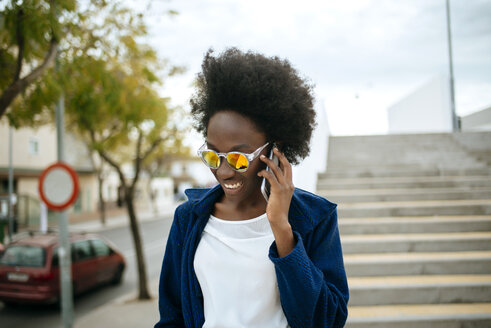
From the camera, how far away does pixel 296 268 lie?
1.20m

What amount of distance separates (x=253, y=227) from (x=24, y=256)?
8082 millimetres

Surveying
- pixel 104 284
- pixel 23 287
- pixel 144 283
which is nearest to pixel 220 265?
pixel 144 283

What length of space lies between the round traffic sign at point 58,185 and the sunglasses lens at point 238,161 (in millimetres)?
4598

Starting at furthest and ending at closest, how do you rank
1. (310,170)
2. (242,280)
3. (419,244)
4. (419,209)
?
(310,170), (419,209), (419,244), (242,280)

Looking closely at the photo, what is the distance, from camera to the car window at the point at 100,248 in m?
9.09

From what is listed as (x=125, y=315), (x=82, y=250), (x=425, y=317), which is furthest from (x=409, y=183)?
(x=82, y=250)

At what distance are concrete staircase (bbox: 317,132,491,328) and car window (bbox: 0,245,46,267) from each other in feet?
20.6

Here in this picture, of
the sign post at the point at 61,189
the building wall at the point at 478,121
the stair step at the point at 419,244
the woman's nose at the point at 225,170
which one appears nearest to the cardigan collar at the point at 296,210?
the woman's nose at the point at 225,170

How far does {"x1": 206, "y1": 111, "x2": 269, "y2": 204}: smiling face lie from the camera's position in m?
1.35

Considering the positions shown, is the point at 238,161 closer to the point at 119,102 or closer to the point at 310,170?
the point at 310,170

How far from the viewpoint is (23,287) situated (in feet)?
24.0

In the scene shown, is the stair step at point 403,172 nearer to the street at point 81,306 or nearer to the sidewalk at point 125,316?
the sidewalk at point 125,316

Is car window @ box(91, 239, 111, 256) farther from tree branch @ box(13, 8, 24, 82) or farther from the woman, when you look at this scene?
the woman

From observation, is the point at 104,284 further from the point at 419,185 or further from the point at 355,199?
the point at 419,185
